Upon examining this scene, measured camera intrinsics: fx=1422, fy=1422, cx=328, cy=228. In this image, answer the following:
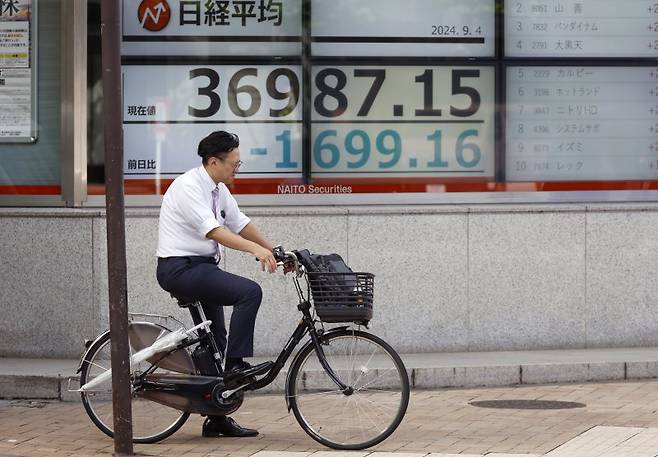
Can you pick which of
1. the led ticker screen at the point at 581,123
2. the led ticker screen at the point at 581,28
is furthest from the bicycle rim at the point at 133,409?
the led ticker screen at the point at 581,28

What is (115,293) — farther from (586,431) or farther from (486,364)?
(486,364)

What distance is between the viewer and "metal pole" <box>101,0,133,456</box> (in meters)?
7.45

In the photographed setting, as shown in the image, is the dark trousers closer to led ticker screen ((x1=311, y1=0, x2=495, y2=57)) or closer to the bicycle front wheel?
the bicycle front wheel

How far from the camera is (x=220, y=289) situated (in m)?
7.80

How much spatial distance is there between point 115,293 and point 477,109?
495 cm

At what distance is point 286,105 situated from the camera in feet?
37.3

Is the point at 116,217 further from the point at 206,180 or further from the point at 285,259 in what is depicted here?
the point at 285,259

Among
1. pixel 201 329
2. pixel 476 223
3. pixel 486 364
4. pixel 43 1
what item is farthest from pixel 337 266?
pixel 43 1

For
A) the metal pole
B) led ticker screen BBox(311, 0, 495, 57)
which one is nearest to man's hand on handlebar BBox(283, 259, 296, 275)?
the metal pole

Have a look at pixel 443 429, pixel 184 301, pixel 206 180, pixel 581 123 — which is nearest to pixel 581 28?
pixel 581 123

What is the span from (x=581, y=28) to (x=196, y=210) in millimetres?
5076

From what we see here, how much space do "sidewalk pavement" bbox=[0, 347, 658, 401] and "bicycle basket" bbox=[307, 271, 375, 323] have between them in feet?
7.90

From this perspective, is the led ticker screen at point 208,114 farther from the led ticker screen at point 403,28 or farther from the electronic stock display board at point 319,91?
the led ticker screen at point 403,28

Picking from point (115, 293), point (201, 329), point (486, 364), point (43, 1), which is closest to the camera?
point (115, 293)
